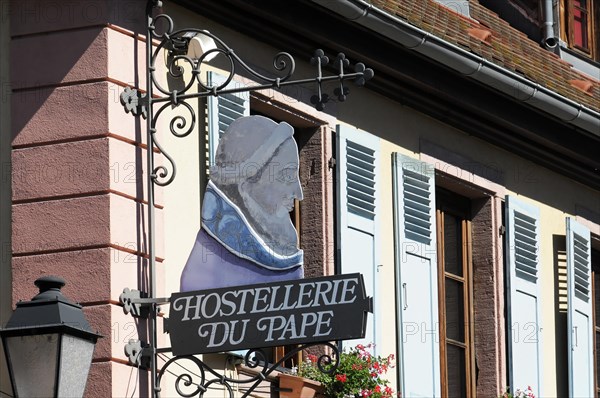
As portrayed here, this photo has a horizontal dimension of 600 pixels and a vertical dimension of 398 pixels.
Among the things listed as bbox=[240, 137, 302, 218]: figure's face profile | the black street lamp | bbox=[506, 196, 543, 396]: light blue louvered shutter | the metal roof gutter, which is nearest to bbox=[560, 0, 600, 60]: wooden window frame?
the metal roof gutter

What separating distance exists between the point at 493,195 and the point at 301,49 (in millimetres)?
2494

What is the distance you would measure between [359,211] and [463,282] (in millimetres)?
1704

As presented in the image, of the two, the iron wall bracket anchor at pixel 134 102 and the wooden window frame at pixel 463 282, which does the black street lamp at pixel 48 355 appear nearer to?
the iron wall bracket anchor at pixel 134 102

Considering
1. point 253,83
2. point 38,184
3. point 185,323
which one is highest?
point 253,83

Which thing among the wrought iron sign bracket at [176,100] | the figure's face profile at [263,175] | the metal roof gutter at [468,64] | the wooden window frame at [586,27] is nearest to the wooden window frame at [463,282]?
the metal roof gutter at [468,64]

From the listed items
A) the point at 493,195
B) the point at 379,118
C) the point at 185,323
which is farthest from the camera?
the point at 493,195

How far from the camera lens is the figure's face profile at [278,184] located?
12.5 meters

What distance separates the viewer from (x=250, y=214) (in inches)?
498

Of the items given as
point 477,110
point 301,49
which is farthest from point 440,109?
point 301,49

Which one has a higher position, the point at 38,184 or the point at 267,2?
the point at 267,2

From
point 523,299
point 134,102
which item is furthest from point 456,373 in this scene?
point 134,102

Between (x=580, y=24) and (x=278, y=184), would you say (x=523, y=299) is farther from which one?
(x=278, y=184)

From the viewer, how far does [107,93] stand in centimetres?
1288

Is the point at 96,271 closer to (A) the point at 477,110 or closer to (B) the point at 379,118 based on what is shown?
(B) the point at 379,118
